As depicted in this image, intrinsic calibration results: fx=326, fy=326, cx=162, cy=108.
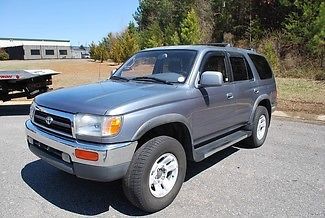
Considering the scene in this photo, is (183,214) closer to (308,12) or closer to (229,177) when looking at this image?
(229,177)

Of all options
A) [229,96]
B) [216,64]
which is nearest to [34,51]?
[216,64]

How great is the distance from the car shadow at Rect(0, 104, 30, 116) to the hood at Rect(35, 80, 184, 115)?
20.5ft

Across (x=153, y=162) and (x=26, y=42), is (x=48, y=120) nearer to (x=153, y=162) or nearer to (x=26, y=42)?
(x=153, y=162)

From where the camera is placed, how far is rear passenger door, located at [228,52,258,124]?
5.11 m

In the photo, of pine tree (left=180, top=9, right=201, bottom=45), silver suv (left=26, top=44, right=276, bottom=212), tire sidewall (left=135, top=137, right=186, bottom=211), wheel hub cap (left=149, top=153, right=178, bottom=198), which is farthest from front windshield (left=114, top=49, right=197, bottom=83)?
pine tree (left=180, top=9, right=201, bottom=45)

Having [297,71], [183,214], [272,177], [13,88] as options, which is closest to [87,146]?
[183,214]

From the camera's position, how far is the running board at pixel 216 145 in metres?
4.14

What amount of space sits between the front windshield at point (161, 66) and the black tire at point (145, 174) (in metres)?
0.98

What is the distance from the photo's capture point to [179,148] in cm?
378

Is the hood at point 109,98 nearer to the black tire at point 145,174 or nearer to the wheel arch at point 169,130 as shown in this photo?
the wheel arch at point 169,130

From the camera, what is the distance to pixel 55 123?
3.51 m

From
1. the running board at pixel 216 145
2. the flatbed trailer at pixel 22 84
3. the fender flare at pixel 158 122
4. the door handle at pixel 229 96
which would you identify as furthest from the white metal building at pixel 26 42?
the fender flare at pixel 158 122

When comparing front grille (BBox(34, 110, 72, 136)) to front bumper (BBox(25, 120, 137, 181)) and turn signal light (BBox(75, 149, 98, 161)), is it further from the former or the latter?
turn signal light (BBox(75, 149, 98, 161))

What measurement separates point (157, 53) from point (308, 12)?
19.1 meters
